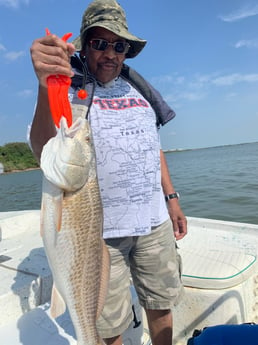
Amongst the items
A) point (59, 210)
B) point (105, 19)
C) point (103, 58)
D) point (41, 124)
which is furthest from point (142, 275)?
point (105, 19)

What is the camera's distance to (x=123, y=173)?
2.23 metres

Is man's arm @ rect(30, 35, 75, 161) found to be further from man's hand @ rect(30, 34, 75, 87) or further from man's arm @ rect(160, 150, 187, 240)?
man's arm @ rect(160, 150, 187, 240)

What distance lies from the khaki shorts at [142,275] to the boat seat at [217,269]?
19.3 inches

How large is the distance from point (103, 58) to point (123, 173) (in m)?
0.82

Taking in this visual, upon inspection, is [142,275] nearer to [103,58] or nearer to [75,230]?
[75,230]

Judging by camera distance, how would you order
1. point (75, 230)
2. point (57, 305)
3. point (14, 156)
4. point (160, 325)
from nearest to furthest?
1. point (75, 230)
2. point (57, 305)
3. point (160, 325)
4. point (14, 156)

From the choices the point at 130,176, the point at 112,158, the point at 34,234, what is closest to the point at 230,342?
the point at 130,176

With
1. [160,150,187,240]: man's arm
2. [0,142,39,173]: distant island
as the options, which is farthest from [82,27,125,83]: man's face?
[0,142,39,173]: distant island

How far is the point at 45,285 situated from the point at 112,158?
1.68m

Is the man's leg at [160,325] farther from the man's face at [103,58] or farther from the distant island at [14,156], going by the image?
the distant island at [14,156]

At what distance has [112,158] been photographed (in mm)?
2186

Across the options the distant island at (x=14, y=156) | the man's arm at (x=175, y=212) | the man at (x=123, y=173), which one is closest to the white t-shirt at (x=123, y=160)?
the man at (x=123, y=173)

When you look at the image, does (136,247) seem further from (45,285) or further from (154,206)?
(45,285)

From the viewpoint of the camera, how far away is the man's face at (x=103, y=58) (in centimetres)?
225
